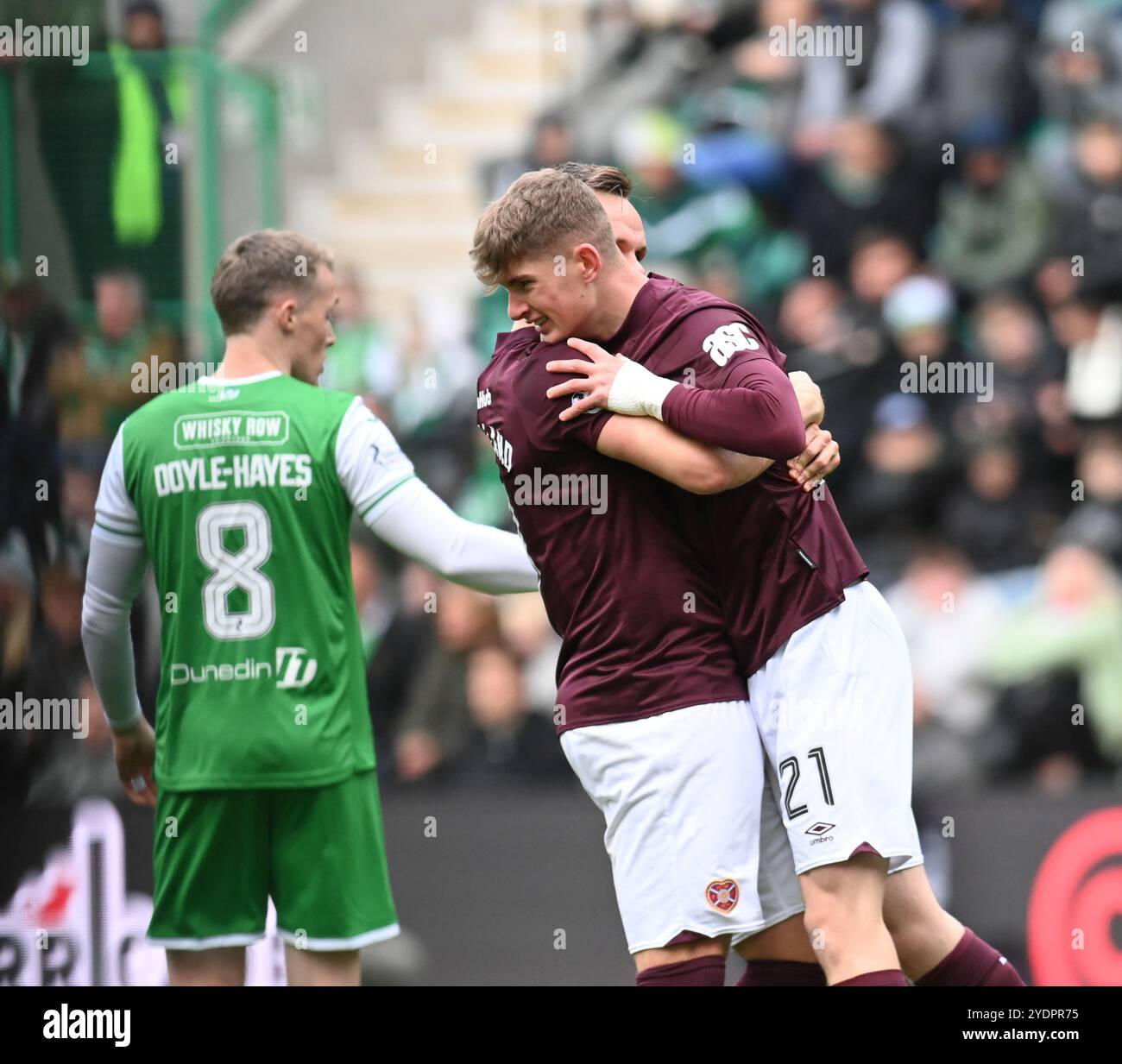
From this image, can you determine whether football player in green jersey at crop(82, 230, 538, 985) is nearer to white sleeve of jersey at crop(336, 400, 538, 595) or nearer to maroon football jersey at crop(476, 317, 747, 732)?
white sleeve of jersey at crop(336, 400, 538, 595)

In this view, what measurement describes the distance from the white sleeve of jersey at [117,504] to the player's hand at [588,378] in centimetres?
121

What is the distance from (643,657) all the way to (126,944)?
2909 mm

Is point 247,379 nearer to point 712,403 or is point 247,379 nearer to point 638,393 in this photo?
point 638,393

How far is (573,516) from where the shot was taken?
Answer: 11.5ft

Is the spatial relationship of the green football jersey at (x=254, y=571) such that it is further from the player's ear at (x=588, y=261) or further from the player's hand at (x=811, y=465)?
the player's hand at (x=811, y=465)

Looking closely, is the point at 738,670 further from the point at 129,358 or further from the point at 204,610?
the point at 129,358

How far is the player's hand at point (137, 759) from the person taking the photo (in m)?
4.33

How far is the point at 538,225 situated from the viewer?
3408 mm

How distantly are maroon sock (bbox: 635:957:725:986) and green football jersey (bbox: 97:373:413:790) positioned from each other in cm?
98

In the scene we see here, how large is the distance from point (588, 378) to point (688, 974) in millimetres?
1133

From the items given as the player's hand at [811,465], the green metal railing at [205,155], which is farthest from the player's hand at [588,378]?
the green metal railing at [205,155]

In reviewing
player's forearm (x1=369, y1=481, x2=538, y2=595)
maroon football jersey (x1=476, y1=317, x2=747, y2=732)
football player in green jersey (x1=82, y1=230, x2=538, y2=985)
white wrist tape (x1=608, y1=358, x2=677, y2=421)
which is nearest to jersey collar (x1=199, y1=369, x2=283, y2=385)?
football player in green jersey (x1=82, y1=230, x2=538, y2=985)

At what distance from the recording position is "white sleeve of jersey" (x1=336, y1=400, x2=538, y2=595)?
4.04 m
